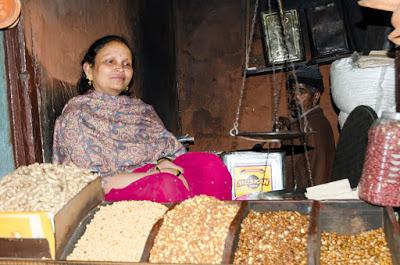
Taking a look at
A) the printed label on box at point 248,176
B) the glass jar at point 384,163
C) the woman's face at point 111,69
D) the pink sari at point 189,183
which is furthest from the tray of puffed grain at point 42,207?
the printed label on box at point 248,176

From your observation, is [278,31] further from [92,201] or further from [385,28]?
[92,201]

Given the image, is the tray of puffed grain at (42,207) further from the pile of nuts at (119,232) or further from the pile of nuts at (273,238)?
the pile of nuts at (273,238)

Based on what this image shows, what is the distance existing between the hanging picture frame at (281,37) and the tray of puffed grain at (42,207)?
163 inches

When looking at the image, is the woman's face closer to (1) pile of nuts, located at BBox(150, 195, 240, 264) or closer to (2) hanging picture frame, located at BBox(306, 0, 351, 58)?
(1) pile of nuts, located at BBox(150, 195, 240, 264)

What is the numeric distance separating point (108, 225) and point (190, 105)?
186 inches

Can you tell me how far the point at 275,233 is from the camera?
2010 millimetres

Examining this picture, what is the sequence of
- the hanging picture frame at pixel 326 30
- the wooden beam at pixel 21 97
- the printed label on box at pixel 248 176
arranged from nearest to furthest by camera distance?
the wooden beam at pixel 21 97, the printed label on box at pixel 248 176, the hanging picture frame at pixel 326 30

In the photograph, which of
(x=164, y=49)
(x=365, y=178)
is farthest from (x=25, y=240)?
(x=164, y=49)

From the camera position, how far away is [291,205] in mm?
2197

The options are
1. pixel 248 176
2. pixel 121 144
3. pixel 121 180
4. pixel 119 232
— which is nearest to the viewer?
pixel 119 232

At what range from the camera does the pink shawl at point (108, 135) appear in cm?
285

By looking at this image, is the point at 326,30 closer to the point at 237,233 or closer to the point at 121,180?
the point at 121,180

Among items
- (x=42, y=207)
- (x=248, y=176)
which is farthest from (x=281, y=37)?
(x=42, y=207)

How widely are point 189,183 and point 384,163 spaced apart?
4.48 ft
